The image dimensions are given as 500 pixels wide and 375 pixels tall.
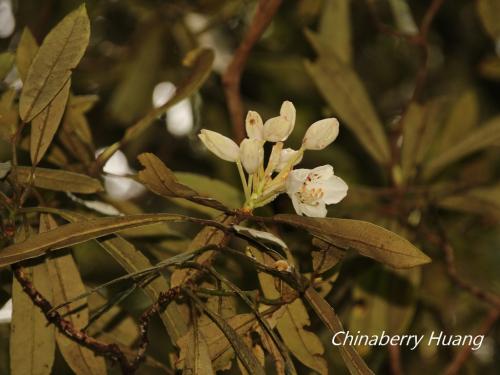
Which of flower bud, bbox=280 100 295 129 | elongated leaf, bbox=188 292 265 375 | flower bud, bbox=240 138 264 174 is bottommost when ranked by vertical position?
elongated leaf, bbox=188 292 265 375

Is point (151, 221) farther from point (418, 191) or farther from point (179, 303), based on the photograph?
point (418, 191)

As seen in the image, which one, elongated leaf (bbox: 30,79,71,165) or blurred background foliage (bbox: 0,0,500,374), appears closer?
elongated leaf (bbox: 30,79,71,165)

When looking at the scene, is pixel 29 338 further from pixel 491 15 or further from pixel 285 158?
pixel 491 15

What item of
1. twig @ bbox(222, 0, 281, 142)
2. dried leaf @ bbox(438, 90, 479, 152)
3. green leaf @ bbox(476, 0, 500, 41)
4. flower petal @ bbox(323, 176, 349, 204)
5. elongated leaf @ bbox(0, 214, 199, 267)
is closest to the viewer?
elongated leaf @ bbox(0, 214, 199, 267)

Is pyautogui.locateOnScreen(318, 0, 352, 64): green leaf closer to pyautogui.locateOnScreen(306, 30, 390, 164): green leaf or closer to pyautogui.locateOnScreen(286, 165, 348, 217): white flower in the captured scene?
pyautogui.locateOnScreen(306, 30, 390, 164): green leaf

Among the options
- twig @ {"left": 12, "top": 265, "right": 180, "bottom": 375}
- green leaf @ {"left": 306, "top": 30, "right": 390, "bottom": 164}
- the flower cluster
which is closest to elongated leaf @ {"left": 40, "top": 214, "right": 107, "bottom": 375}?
twig @ {"left": 12, "top": 265, "right": 180, "bottom": 375}

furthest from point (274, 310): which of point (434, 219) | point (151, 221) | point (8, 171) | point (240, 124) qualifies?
point (434, 219)
